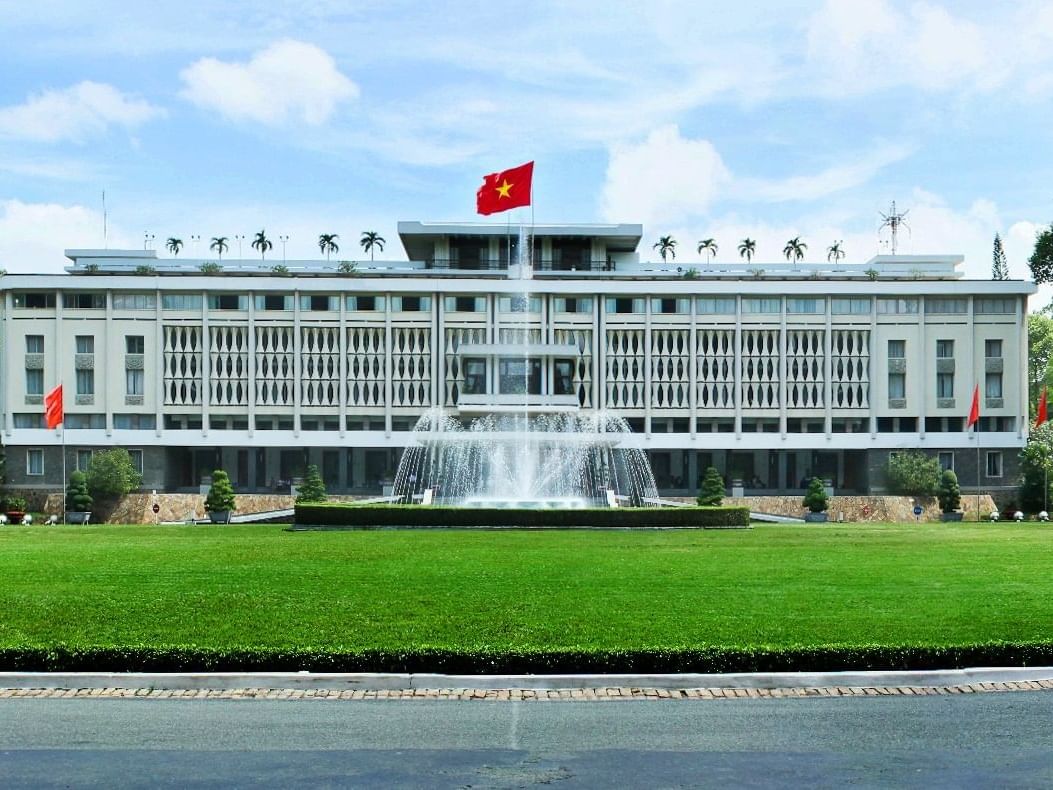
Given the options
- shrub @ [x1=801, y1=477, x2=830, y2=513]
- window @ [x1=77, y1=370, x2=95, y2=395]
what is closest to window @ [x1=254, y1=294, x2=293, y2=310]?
window @ [x1=77, y1=370, x2=95, y2=395]

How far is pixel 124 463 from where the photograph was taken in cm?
7081

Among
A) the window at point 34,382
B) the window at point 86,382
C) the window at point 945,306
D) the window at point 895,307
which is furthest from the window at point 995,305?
the window at point 34,382

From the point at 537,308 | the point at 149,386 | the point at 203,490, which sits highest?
the point at 537,308

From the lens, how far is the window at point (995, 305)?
253ft

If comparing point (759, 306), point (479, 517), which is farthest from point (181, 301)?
point (479, 517)

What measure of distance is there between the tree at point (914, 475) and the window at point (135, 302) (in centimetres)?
4735

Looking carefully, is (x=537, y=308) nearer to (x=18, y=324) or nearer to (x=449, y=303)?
(x=449, y=303)

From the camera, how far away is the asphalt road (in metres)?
9.59

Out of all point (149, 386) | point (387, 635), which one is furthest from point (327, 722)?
point (149, 386)

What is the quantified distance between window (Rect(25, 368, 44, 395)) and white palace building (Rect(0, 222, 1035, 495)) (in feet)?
0.64

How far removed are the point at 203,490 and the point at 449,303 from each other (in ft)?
64.0

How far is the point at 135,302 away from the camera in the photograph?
3000 inches

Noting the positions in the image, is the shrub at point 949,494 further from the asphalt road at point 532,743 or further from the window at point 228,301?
the asphalt road at point 532,743

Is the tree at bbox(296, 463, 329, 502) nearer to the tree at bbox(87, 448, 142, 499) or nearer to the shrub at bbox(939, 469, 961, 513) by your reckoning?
the tree at bbox(87, 448, 142, 499)
